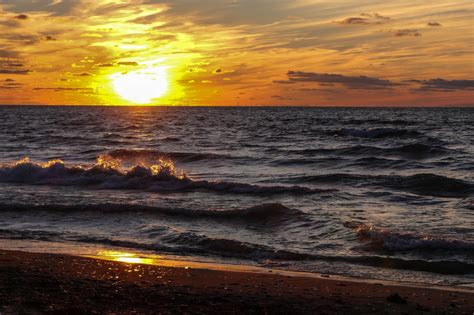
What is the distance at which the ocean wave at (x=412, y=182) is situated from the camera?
19.7 meters

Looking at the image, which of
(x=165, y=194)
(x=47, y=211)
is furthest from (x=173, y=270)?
(x=165, y=194)

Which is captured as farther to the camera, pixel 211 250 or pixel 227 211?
pixel 227 211

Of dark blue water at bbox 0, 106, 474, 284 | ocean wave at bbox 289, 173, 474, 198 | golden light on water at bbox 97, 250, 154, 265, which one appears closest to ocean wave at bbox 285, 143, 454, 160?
dark blue water at bbox 0, 106, 474, 284

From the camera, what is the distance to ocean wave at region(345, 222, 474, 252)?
11.4m

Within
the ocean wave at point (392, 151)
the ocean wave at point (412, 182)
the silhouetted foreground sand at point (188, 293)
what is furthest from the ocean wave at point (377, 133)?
the silhouetted foreground sand at point (188, 293)

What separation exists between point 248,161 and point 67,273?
22.8m

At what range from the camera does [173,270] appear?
9.71m

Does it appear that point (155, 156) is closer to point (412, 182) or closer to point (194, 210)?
point (412, 182)

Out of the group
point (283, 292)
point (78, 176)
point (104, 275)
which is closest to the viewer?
point (283, 292)

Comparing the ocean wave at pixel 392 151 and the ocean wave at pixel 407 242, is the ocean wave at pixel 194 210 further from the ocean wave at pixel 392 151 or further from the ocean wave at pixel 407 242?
the ocean wave at pixel 392 151

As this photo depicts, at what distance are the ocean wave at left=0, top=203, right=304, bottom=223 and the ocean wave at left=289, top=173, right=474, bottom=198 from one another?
6.43 metres

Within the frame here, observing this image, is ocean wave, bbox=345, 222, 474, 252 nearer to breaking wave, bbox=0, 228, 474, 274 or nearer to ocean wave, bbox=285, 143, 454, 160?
breaking wave, bbox=0, 228, 474, 274

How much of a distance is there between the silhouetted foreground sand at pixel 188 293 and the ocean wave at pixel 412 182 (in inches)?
450

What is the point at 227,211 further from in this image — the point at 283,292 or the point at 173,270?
the point at 283,292
